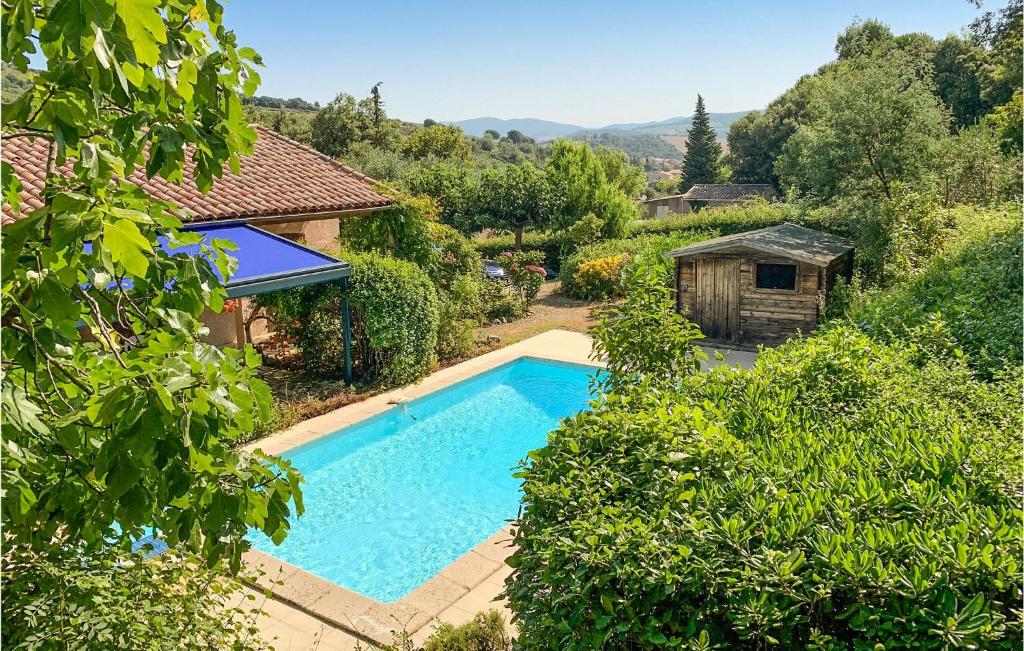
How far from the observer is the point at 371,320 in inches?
661

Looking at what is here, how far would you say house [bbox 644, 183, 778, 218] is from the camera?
81.5 meters

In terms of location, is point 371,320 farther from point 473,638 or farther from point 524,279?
point 524,279

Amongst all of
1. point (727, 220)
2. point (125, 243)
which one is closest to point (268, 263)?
point (125, 243)

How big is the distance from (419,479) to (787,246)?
12916mm

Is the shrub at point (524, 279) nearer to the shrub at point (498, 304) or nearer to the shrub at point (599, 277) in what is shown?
the shrub at point (498, 304)

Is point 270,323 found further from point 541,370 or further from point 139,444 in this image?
point 139,444

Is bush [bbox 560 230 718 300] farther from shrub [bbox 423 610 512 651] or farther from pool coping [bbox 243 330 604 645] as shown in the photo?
shrub [bbox 423 610 512 651]

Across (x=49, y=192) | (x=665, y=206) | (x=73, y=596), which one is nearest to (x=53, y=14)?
(x=49, y=192)

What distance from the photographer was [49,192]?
9.55ft

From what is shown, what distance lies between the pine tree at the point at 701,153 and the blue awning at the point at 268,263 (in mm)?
92944

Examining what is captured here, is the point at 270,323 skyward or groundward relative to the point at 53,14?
groundward

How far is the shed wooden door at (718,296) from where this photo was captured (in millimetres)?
20234

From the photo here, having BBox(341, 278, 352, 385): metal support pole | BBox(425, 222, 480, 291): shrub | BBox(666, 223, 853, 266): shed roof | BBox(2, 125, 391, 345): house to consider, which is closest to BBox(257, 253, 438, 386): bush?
BBox(341, 278, 352, 385): metal support pole

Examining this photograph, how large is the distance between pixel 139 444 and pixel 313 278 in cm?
1366
